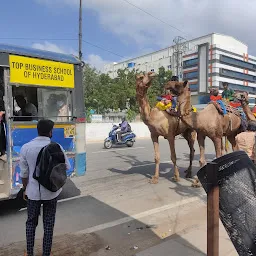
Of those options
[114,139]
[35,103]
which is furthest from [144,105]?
[114,139]

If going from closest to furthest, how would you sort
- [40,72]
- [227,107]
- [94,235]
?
[94,235], [40,72], [227,107]

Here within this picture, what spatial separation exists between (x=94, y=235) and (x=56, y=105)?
2643 millimetres

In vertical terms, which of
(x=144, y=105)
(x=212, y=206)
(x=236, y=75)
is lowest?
(x=212, y=206)

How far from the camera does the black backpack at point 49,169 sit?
11.2 ft

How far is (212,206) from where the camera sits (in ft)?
8.14

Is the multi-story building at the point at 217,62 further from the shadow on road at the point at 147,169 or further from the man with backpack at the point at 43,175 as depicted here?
the man with backpack at the point at 43,175

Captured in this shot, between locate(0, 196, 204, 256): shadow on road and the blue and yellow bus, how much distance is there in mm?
814

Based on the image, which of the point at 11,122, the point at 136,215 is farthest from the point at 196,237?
the point at 11,122

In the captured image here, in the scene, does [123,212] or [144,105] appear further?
[144,105]

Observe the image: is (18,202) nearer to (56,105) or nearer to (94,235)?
(56,105)

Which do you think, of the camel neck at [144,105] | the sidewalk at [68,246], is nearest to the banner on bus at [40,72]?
the camel neck at [144,105]

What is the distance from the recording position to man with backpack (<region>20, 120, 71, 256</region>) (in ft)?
11.3

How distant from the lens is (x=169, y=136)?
798 centimetres

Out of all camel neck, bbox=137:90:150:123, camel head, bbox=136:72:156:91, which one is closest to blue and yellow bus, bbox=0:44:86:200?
camel head, bbox=136:72:156:91
